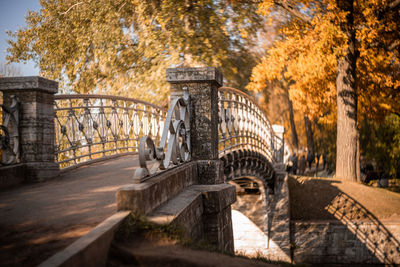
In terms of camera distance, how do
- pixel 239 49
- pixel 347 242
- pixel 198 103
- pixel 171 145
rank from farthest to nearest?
pixel 239 49, pixel 347 242, pixel 198 103, pixel 171 145

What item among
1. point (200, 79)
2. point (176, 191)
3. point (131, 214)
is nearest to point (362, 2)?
point (200, 79)

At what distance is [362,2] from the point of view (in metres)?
13.6

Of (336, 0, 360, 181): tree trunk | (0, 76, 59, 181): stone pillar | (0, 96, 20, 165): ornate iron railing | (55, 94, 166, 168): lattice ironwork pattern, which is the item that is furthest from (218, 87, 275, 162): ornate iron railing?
(0, 96, 20, 165): ornate iron railing

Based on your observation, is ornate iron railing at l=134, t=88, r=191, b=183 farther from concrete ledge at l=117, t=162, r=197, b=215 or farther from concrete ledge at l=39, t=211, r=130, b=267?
concrete ledge at l=39, t=211, r=130, b=267

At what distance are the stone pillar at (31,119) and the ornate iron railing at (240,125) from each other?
3.50 meters

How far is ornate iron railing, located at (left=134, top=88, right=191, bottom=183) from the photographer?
12.7 ft

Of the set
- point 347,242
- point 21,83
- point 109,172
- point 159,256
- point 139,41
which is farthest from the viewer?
point 139,41

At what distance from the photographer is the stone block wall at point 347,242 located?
14.9 m

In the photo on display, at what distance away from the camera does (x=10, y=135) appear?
580cm

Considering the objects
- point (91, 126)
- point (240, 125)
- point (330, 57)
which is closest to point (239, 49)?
point (330, 57)

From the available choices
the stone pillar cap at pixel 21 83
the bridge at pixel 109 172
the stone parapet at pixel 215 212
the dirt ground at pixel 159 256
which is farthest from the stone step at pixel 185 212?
the stone pillar cap at pixel 21 83

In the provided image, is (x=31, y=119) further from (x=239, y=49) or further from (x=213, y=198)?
(x=239, y=49)

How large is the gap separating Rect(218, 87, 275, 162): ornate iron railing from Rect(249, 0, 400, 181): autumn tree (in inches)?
83.1

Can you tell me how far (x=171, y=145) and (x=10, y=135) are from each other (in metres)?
2.52
